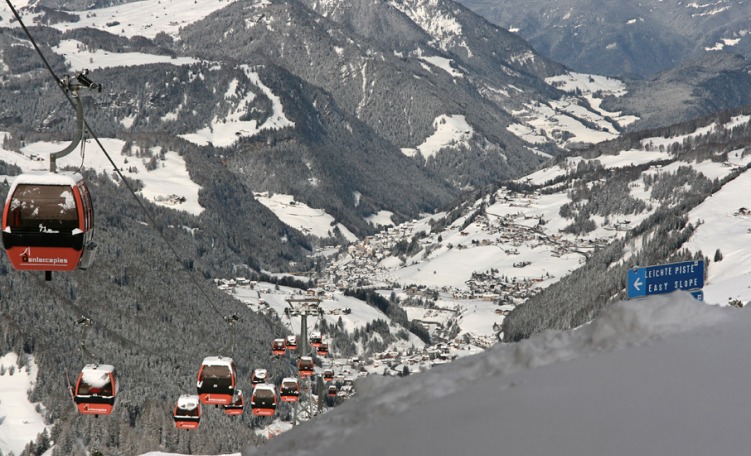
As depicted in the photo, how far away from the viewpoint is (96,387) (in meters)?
49.1

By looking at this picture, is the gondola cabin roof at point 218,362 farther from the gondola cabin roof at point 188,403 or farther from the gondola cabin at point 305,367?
the gondola cabin at point 305,367

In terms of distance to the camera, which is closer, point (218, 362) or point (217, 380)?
point (217, 380)

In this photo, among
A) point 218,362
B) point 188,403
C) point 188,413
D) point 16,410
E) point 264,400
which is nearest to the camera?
point 218,362

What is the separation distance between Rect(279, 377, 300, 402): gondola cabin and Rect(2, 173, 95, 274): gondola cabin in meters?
48.0

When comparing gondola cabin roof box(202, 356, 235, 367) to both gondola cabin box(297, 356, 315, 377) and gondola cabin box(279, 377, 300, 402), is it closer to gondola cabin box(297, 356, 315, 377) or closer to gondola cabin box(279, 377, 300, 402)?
gondola cabin box(297, 356, 315, 377)

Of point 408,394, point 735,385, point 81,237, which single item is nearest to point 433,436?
point 408,394

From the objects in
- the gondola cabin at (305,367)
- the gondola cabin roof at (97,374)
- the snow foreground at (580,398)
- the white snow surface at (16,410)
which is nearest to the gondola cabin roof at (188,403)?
the gondola cabin at (305,367)

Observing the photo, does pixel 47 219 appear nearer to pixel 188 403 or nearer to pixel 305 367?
pixel 188 403

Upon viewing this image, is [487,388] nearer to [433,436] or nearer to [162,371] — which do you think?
[433,436]

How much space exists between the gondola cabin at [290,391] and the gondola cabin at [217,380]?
2215 cm

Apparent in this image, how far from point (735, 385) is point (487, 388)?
4.53 metres

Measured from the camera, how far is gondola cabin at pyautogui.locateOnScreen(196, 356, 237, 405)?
51.1 m

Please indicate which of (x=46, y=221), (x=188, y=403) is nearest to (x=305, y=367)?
(x=188, y=403)

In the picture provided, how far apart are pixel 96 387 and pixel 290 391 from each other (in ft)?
91.7
